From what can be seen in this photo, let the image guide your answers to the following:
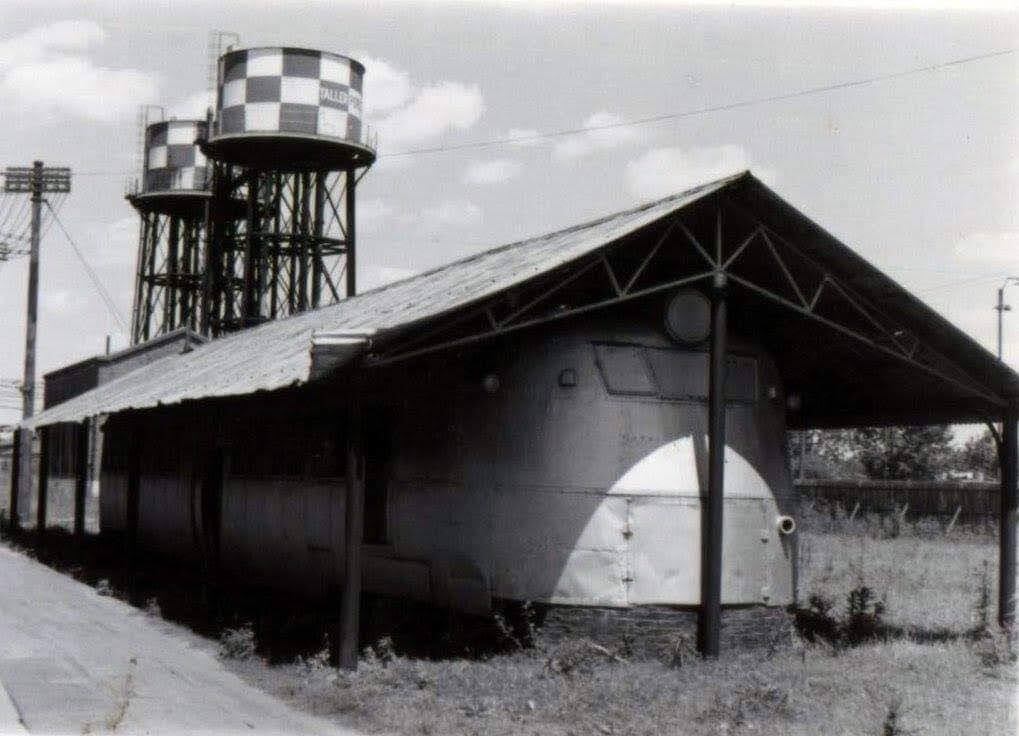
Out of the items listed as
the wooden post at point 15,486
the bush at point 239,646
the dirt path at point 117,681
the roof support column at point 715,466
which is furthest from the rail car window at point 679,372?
the wooden post at point 15,486

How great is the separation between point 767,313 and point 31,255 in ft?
102

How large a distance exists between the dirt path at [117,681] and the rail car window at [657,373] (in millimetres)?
4774

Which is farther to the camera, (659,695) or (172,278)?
A: (172,278)

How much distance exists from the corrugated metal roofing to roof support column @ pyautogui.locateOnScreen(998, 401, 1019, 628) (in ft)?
17.5

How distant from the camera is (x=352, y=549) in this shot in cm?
1248

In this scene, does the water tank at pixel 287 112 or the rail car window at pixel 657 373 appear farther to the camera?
the water tank at pixel 287 112

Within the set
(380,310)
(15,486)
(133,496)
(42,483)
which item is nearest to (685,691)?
(380,310)

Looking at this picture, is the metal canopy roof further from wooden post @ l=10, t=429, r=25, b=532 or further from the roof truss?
wooden post @ l=10, t=429, r=25, b=532

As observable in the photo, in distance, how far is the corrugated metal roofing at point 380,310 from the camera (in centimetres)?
1262

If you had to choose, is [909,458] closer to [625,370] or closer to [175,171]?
[175,171]

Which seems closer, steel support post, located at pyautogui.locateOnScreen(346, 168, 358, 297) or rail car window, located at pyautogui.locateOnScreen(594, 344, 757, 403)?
rail car window, located at pyautogui.locateOnScreen(594, 344, 757, 403)

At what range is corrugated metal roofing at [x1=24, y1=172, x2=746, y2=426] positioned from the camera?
1262 centimetres

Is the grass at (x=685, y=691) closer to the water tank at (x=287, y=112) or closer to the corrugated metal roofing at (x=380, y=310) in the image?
the corrugated metal roofing at (x=380, y=310)

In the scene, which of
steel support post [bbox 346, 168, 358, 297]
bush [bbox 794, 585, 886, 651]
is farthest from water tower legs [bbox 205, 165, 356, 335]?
bush [bbox 794, 585, 886, 651]
